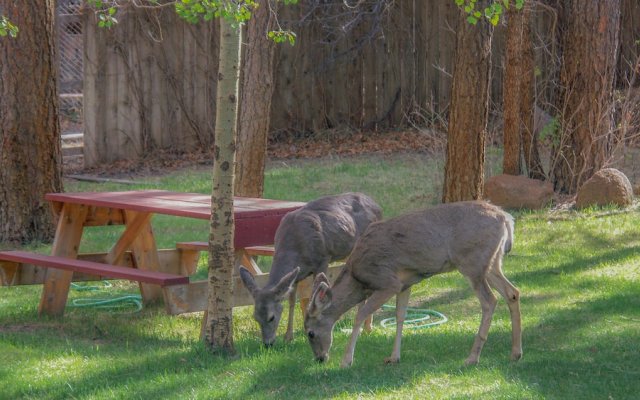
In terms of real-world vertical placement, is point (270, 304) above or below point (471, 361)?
above

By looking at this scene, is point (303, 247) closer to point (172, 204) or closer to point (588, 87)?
point (172, 204)

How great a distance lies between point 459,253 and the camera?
7289mm

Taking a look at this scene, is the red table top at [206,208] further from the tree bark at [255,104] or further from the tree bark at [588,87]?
the tree bark at [588,87]

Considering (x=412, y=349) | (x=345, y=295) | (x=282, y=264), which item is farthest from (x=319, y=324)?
(x=282, y=264)

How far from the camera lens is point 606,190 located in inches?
523

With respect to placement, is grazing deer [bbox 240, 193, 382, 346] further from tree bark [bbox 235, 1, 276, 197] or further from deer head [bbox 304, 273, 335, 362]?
tree bark [bbox 235, 1, 276, 197]

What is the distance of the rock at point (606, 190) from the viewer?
43.6 feet

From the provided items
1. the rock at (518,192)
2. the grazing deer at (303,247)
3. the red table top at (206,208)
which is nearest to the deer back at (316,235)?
the grazing deer at (303,247)

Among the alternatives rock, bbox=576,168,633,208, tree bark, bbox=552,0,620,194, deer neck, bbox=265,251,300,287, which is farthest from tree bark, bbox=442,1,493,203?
deer neck, bbox=265,251,300,287

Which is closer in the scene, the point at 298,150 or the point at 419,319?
the point at 419,319

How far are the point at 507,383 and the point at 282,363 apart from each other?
5.11ft

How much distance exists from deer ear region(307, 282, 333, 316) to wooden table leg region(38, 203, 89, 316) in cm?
282

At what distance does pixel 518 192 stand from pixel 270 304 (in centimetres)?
674

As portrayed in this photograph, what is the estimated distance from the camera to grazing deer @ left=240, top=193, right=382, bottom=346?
780 cm
